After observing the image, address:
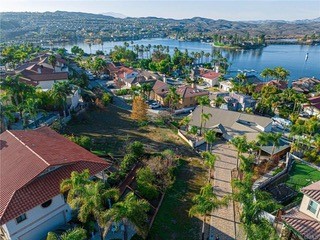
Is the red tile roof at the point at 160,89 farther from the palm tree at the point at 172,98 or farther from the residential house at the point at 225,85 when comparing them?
the residential house at the point at 225,85

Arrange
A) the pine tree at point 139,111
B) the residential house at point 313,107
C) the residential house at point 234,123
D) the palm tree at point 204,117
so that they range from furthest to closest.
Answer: the residential house at point 313,107, the pine tree at point 139,111, the residential house at point 234,123, the palm tree at point 204,117

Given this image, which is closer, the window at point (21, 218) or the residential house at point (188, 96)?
the window at point (21, 218)

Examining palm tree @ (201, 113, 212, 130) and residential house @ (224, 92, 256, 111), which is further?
residential house @ (224, 92, 256, 111)

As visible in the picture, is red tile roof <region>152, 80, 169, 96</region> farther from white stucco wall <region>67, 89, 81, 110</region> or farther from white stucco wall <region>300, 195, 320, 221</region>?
white stucco wall <region>300, 195, 320, 221</region>

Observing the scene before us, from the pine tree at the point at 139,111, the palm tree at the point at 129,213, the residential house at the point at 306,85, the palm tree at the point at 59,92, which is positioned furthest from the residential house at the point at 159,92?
the palm tree at the point at 129,213

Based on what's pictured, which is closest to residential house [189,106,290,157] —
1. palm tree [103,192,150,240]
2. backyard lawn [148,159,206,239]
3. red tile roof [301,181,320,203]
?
backyard lawn [148,159,206,239]

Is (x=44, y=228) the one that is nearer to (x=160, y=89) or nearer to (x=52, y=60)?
(x=160, y=89)
